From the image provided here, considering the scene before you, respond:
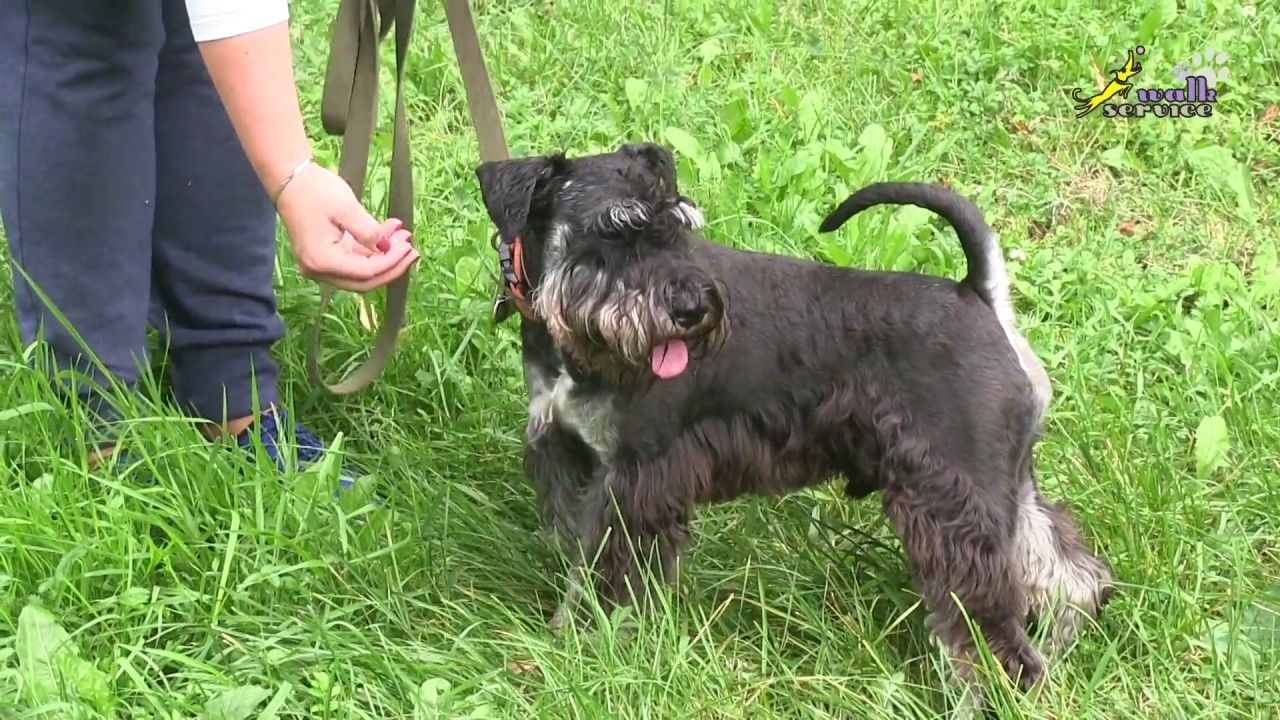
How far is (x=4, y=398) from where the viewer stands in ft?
9.41

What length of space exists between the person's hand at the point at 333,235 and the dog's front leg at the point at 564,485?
0.63 m

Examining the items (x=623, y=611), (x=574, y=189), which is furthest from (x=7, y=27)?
(x=623, y=611)

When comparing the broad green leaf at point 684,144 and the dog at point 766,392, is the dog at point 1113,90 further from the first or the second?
the dog at point 766,392

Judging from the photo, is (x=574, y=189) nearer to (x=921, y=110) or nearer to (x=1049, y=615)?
(x=1049, y=615)

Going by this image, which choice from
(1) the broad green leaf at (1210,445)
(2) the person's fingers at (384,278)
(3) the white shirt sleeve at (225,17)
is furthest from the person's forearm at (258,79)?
(1) the broad green leaf at (1210,445)

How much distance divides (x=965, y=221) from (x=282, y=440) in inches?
64.6

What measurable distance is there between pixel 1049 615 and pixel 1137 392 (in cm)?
111

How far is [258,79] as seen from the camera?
2.27 m

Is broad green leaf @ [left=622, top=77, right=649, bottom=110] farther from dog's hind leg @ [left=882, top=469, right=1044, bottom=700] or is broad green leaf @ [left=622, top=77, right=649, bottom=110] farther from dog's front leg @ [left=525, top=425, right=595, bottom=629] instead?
dog's hind leg @ [left=882, top=469, right=1044, bottom=700]

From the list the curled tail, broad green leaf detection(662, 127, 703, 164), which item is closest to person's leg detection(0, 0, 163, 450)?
the curled tail

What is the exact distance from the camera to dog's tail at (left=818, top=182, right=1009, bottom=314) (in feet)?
8.41

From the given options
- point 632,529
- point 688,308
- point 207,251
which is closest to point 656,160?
point 688,308

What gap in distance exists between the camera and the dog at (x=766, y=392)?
248 cm

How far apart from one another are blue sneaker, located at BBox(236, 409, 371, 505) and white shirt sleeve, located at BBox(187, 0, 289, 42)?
101 centimetres
